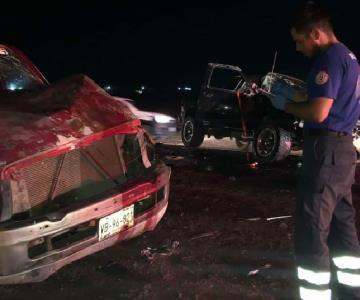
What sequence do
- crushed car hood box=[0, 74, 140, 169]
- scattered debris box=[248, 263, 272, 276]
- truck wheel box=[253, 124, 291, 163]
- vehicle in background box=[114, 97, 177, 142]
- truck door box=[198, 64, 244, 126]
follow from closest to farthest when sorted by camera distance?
crushed car hood box=[0, 74, 140, 169]
scattered debris box=[248, 263, 272, 276]
truck wheel box=[253, 124, 291, 163]
truck door box=[198, 64, 244, 126]
vehicle in background box=[114, 97, 177, 142]

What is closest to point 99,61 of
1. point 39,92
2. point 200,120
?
point 200,120

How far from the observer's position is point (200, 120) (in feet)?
39.3

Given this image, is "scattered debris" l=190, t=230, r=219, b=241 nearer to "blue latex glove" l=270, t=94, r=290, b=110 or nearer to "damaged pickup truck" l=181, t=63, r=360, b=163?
"blue latex glove" l=270, t=94, r=290, b=110

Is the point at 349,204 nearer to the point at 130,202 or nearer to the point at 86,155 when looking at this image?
the point at 130,202

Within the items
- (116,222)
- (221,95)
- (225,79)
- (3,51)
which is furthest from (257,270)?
(225,79)

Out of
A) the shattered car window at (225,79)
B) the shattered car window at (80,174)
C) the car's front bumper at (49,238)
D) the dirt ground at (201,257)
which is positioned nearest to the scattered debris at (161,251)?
the dirt ground at (201,257)

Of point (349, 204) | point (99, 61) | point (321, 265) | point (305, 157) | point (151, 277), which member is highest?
point (305, 157)

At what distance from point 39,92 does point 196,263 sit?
1973 mm

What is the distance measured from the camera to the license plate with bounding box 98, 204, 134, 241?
386cm

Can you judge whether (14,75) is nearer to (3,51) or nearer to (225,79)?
(3,51)

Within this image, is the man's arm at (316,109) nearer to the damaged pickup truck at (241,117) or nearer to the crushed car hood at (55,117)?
the crushed car hood at (55,117)

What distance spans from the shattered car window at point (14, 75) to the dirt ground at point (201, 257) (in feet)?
6.14

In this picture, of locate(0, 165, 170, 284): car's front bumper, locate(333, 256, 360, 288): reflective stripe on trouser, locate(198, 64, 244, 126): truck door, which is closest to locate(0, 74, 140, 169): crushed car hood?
locate(0, 165, 170, 284): car's front bumper

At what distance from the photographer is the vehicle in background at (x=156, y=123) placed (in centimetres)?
1275
